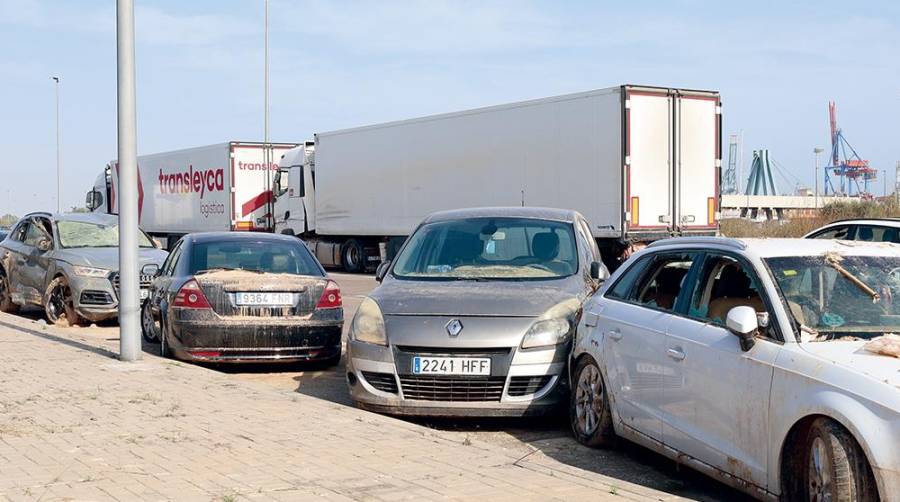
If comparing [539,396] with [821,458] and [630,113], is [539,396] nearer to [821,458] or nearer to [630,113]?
[821,458]

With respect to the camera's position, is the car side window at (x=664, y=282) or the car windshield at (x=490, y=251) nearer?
the car side window at (x=664, y=282)

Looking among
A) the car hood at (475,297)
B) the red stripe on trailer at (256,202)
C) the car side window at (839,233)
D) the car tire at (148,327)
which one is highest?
the red stripe on trailer at (256,202)

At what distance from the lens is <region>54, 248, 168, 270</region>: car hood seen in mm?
14992

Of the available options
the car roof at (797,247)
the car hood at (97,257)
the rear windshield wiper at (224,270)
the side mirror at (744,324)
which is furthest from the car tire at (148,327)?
the side mirror at (744,324)

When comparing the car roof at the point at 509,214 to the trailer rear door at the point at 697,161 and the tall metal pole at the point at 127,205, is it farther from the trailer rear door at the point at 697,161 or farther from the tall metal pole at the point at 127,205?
the trailer rear door at the point at 697,161

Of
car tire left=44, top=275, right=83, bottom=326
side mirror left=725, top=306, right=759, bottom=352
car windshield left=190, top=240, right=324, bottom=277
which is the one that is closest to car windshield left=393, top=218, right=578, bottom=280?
car windshield left=190, top=240, right=324, bottom=277

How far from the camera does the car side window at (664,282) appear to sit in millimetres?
6773

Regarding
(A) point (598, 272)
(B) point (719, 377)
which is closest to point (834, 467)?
(B) point (719, 377)

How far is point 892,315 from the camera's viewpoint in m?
5.71

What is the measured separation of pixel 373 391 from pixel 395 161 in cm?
2104

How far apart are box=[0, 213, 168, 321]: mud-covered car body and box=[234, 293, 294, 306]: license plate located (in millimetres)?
4593

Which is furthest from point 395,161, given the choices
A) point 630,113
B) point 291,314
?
point 291,314

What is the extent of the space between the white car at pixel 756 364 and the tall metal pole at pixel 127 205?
479 cm

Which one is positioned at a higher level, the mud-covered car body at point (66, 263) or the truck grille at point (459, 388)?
the mud-covered car body at point (66, 263)
